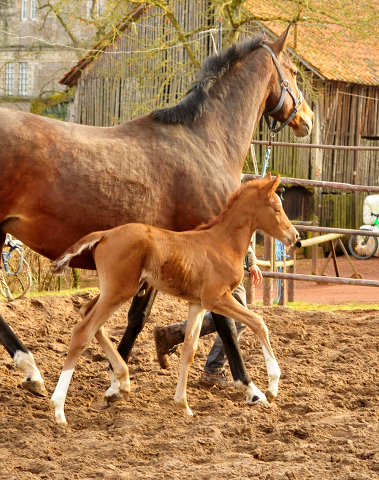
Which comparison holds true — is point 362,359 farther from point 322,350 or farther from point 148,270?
point 148,270

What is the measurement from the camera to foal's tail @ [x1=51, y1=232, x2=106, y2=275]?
4.01 metres

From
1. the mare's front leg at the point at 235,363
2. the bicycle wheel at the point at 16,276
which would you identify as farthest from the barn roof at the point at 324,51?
the mare's front leg at the point at 235,363

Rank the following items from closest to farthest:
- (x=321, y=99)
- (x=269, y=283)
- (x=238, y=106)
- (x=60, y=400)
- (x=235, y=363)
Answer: (x=60, y=400) → (x=235, y=363) → (x=238, y=106) → (x=269, y=283) → (x=321, y=99)

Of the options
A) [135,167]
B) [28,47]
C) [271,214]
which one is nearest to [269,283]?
[271,214]

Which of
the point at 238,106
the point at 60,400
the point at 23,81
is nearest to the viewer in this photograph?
the point at 60,400

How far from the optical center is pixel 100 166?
14.0ft

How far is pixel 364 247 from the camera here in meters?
16.8

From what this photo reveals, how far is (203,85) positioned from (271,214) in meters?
1.15

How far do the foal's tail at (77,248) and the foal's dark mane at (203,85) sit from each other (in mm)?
1118

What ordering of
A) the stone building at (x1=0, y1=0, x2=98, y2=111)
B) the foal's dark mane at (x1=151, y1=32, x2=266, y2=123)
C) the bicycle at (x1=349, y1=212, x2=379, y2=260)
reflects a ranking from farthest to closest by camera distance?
the stone building at (x1=0, y1=0, x2=98, y2=111), the bicycle at (x1=349, y1=212, x2=379, y2=260), the foal's dark mane at (x1=151, y1=32, x2=266, y2=123)

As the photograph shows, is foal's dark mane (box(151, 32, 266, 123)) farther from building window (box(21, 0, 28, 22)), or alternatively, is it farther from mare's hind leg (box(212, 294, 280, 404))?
building window (box(21, 0, 28, 22))

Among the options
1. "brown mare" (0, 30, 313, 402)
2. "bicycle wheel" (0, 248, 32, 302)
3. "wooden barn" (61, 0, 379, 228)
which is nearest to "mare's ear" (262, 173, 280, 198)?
"brown mare" (0, 30, 313, 402)

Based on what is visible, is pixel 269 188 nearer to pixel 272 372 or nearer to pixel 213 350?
pixel 272 372

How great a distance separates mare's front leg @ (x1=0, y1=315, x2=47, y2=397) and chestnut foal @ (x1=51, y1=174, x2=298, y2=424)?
1.53 feet
